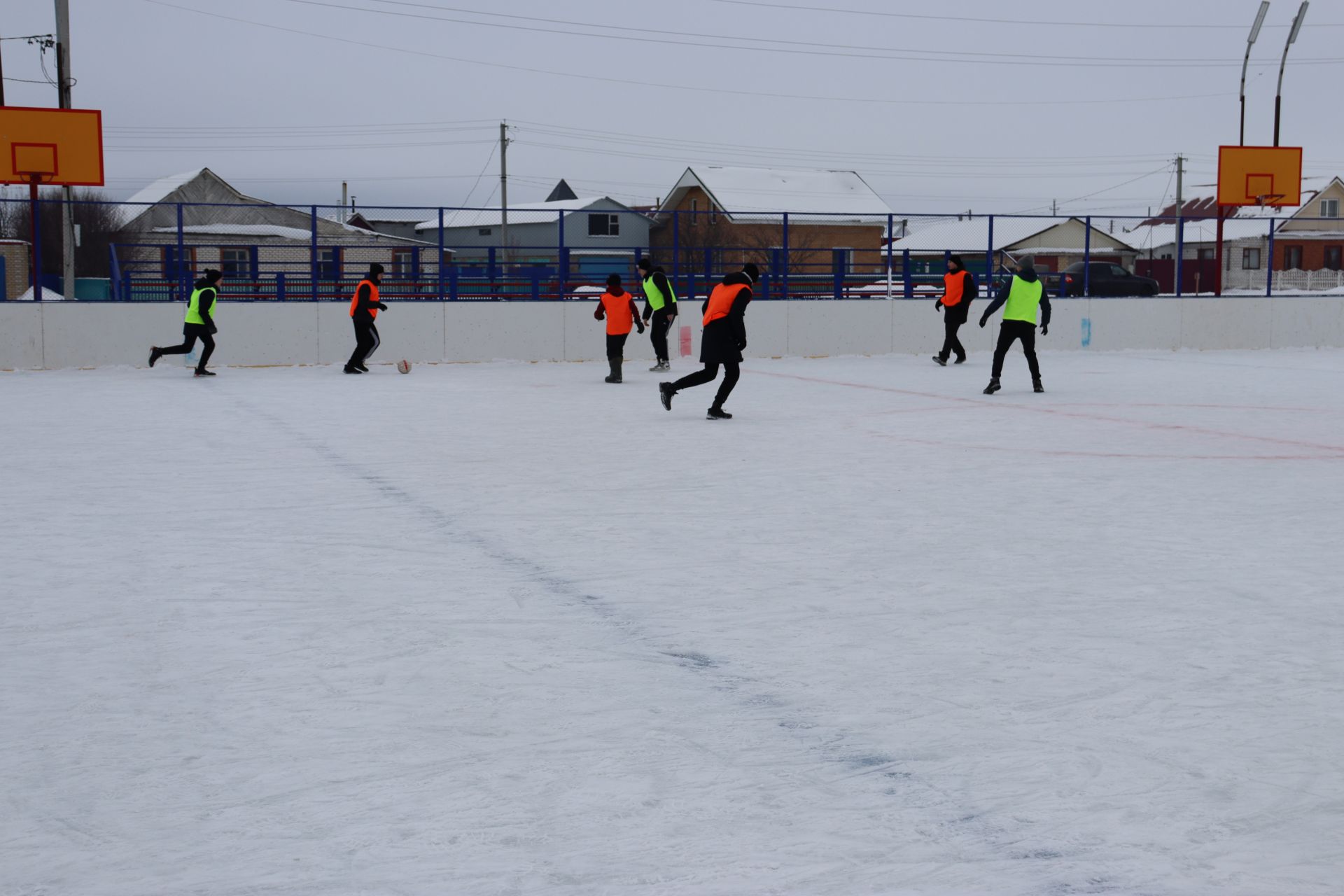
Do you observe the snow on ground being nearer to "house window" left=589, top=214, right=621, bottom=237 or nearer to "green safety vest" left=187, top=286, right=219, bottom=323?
"green safety vest" left=187, top=286, right=219, bottom=323

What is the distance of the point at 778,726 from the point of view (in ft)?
13.1

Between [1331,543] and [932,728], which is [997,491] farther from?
[932,728]

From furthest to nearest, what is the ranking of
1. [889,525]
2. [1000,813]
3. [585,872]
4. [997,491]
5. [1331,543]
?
[997,491] → [889,525] → [1331,543] → [1000,813] → [585,872]

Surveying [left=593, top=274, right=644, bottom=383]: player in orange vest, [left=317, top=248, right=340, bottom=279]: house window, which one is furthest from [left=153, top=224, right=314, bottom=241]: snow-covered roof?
[left=593, top=274, right=644, bottom=383]: player in orange vest

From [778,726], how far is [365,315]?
15.9 meters

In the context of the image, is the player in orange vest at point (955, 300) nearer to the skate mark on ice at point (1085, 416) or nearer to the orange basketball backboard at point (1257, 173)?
the skate mark on ice at point (1085, 416)

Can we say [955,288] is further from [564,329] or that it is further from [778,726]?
[778,726]

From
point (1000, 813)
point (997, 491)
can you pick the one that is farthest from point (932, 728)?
point (997, 491)

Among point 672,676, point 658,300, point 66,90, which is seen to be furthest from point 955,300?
point 672,676

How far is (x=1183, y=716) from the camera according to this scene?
4.03m

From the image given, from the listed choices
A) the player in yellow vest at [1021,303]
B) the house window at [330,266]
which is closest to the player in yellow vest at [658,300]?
the player in yellow vest at [1021,303]

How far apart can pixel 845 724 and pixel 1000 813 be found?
2.41 ft

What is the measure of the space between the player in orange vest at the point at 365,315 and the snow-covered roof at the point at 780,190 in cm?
4063

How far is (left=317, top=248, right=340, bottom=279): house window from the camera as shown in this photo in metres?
24.2
